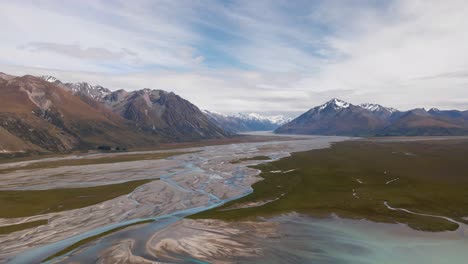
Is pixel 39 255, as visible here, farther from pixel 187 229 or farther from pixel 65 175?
pixel 65 175

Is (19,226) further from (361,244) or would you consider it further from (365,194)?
(365,194)

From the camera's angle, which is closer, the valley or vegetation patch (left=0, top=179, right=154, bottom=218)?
the valley

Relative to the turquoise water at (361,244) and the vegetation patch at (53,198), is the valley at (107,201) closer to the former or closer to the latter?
the vegetation patch at (53,198)

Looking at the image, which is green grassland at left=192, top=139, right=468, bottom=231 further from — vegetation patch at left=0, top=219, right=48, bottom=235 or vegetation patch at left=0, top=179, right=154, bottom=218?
vegetation patch at left=0, top=179, right=154, bottom=218

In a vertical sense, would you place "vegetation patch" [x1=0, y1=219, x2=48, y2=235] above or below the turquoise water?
below

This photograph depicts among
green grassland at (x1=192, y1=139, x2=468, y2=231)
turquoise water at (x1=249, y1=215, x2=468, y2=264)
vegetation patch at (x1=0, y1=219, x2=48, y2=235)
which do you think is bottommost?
vegetation patch at (x1=0, y1=219, x2=48, y2=235)

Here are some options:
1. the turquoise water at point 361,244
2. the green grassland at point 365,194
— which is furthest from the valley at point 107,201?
the turquoise water at point 361,244

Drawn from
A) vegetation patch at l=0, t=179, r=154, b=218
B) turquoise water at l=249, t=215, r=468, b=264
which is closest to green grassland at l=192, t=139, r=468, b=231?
turquoise water at l=249, t=215, r=468, b=264
